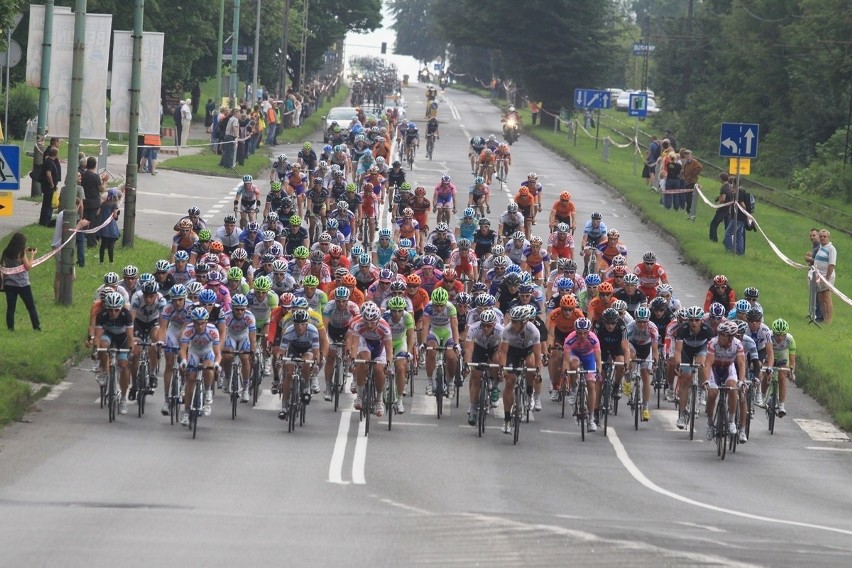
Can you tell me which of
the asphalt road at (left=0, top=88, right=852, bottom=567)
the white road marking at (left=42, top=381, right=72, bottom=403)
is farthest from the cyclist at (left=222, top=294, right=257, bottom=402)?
the white road marking at (left=42, top=381, right=72, bottom=403)

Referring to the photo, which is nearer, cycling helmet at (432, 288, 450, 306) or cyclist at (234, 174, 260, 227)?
cycling helmet at (432, 288, 450, 306)

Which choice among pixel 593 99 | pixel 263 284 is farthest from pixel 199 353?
pixel 593 99

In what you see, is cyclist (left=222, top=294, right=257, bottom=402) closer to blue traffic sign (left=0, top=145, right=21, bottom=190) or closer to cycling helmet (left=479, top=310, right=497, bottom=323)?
cycling helmet (left=479, top=310, right=497, bottom=323)

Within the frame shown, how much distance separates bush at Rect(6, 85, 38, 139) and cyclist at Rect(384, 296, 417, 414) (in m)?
33.8

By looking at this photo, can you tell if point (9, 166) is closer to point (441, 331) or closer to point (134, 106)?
point (441, 331)

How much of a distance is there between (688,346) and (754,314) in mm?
922

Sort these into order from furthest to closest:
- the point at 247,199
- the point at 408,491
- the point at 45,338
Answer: the point at 247,199, the point at 45,338, the point at 408,491

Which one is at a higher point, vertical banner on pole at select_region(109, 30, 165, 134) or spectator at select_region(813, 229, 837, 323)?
vertical banner on pole at select_region(109, 30, 165, 134)

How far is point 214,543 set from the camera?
13234 millimetres

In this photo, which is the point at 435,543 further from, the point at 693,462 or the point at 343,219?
the point at 343,219

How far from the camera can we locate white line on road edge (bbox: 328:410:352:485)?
55.7 ft

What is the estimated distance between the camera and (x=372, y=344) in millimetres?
20312

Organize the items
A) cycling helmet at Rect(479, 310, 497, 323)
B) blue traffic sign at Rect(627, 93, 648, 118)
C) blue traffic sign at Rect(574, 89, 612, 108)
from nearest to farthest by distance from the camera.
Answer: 1. cycling helmet at Rect(479, 310, 497, 323)
2. blue traffic sign at Rect(627, 93, 648, 118)
3. blue traffic sign at Rect(574, 89, 612, 108)

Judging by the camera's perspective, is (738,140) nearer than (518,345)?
No
